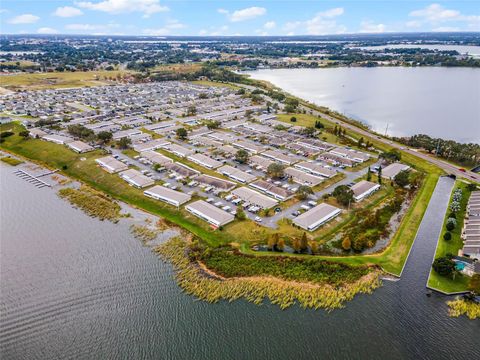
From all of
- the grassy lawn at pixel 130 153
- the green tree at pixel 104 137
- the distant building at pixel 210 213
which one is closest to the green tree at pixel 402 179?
the distant building at pixel 210 213

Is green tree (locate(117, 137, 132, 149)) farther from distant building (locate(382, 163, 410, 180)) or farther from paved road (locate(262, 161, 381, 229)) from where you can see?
distant building (locate(382, 163, 410, 180))

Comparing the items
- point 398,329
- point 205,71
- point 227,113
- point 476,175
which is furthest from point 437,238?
point 205,71

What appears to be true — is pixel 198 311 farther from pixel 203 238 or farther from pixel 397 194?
pixel 397 194

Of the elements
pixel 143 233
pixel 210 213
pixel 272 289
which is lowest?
pixel 272 289

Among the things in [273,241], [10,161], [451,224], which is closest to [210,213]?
[273,241]

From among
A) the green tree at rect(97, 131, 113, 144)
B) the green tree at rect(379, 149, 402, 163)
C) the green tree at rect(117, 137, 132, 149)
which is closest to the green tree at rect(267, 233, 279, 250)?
the green tree at rect(379, 149, 402, 163)

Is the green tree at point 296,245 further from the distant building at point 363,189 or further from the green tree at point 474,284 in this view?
the green tree at point 474,284

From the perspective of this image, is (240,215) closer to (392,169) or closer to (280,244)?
(280,244)
